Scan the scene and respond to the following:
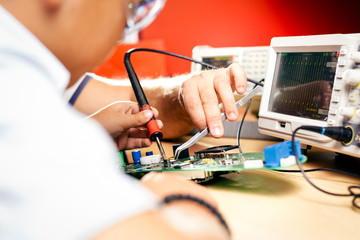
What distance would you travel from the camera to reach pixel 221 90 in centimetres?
74

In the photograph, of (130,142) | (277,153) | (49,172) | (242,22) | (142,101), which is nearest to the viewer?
(49,172)

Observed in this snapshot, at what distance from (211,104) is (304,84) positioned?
24 cm

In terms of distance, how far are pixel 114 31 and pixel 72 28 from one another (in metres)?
0.07

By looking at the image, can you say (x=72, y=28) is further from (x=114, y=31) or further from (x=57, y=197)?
(x=57, y=197)

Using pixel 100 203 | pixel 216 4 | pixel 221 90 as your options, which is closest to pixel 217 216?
pixel 100 203

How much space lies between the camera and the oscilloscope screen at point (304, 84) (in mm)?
672

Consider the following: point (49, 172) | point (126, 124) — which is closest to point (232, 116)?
point (126, 124)

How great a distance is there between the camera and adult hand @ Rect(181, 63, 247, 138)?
707 millimetres

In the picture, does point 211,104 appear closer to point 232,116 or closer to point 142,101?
point 232,116

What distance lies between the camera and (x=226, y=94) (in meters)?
0.73

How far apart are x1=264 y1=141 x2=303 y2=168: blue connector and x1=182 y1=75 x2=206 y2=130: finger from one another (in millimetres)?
246

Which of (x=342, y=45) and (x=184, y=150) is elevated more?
(x=342, y=45)

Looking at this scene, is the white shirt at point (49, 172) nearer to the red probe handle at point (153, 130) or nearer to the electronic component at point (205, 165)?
the electronic component at point (205, 165)

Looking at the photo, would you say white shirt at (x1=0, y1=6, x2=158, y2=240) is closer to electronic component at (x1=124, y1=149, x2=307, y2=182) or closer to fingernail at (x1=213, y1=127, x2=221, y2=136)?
electronic component at (x1=124, y1=149, x2=307, y2=182)
